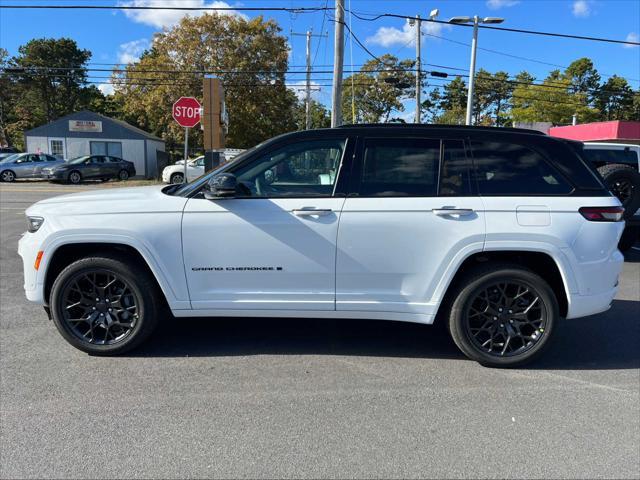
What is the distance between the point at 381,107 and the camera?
50594 mm

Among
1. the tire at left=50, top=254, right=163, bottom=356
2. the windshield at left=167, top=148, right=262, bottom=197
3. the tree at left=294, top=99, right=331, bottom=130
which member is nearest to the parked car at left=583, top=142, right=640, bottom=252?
the windshield at left=167, top=148, right=262, bottom=197

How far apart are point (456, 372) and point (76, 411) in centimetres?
276

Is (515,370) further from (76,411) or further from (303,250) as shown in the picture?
(76,411)

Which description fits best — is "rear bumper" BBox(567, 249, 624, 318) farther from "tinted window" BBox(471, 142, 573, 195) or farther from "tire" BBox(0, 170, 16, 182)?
"tire" BBox(0, 170, 16, 182)

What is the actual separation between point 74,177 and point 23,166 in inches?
134

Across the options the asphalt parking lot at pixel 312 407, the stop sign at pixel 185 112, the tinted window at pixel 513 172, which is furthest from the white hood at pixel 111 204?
the stop sign at pixel 185 112

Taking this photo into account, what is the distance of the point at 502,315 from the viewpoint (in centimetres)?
379

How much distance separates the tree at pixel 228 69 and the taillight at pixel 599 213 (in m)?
29.8

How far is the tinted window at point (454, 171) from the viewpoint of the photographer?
371 cm

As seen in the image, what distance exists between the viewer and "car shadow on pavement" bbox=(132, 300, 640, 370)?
159 inches

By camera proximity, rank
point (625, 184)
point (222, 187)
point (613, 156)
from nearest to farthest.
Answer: point (222, 187) < point (625, 184) < point (613, 156)

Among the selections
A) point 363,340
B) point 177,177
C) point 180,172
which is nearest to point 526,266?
point 363,340

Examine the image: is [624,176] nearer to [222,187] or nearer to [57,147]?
[222,187]

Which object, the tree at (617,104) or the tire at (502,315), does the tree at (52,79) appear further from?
the tree at (617,104)
